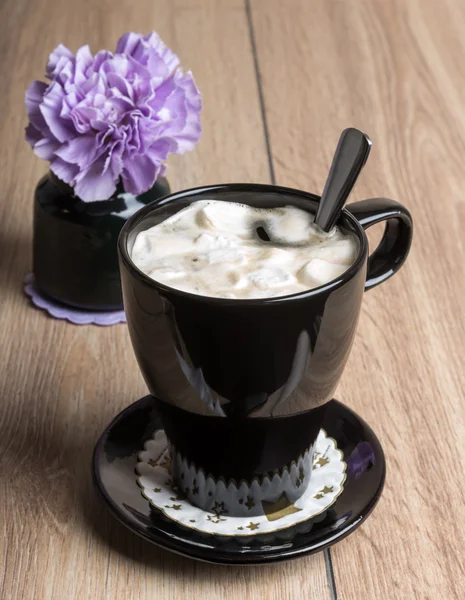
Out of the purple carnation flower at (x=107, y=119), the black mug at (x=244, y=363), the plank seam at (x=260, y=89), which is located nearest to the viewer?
the black mug at (x=244, y=363)

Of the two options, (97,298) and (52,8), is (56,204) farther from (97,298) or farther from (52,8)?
(52,8)

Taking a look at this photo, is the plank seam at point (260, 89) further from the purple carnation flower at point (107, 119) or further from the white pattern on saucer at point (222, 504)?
the white pattern on saucer at point (222, 504)

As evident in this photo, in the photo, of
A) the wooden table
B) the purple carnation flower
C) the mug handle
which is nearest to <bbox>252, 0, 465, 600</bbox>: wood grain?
the wooden table

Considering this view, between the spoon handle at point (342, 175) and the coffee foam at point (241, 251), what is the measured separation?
10 mm

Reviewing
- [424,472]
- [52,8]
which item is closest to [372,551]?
[424,472]

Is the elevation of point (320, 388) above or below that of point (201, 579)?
above

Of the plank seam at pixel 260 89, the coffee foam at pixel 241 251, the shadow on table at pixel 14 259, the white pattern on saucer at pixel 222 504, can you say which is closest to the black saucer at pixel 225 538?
the white pattern on saucer at pixel 222 504

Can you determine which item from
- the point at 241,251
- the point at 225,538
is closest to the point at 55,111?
the point at 241,251

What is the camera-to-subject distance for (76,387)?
71cm

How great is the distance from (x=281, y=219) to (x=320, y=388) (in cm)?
11

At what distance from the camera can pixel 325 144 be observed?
101cm

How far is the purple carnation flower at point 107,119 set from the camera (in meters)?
0.74

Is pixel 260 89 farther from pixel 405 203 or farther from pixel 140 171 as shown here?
pixel 140 171

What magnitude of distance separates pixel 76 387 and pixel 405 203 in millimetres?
392
